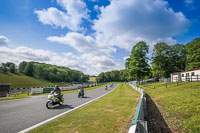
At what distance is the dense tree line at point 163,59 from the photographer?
36562 millimetres

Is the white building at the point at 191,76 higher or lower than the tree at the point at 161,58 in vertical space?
lower

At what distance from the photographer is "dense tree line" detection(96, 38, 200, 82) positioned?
36.6m

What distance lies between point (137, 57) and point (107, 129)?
35.9 m

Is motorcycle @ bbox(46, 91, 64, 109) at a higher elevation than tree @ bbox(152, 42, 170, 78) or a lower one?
lower

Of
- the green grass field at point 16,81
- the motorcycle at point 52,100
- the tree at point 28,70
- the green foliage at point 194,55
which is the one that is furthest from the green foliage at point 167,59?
the tree at point 28,70

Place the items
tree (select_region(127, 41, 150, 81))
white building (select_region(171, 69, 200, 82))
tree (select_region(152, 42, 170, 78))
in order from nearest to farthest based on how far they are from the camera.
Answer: white building (select_region(171, 69, 200, 82)) < tree (select_region(127, 41, 150, 81)) < tree (select_region(152, 42, 170, 78))

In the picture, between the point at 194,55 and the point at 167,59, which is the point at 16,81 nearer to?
the point at 167,59

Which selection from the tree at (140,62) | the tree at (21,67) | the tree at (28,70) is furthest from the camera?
the tree at (21,67)

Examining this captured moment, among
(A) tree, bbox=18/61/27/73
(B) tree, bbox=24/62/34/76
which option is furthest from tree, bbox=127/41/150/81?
(A) tree, bbox=18/61/27/73

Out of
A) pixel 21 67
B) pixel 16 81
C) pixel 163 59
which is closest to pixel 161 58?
pixel 163 59

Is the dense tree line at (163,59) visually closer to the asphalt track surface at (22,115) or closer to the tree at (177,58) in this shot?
the tree at (177,58)

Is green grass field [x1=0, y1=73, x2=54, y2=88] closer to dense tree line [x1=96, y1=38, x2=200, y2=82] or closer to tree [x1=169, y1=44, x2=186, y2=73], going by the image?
dense tree line [x1=96, y1=38, x2=200, y2=82]

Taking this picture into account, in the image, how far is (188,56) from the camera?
41812 mm

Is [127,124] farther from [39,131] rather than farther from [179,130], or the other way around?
[39,131]
